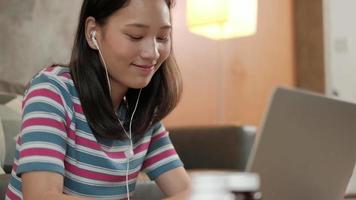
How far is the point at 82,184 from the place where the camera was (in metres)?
0.90

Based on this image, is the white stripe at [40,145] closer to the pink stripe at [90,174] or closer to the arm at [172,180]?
the pink stripe at [90,174]

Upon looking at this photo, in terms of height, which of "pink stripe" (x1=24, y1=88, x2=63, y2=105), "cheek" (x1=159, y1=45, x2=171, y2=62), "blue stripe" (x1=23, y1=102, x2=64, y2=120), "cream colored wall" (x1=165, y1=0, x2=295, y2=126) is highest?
"cheek" (x1=159, y1=45, x2=171, y2=62)

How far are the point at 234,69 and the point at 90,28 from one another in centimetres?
223

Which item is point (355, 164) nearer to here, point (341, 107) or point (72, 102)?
point (341, 107)

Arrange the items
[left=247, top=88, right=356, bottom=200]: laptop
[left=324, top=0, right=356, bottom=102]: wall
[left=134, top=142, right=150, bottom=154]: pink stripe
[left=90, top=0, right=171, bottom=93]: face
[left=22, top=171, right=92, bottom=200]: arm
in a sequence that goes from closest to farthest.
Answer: [left=247, top=88, right=356, bottom=200]: laptop, [left=22, top=171, right=92, bottom=200]: arm, [left=90, top=0, right=171, bottom=93]: face, [left=134, top=142, right=150, bottom=154]: pink stripe, [left=324, top=0, right=356, bottom=102]: wall

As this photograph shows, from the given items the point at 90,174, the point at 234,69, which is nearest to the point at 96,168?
the point at 90,174

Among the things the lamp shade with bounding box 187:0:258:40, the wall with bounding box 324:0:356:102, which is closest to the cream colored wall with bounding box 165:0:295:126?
the lamp shade with bounding box 187:0:258:40

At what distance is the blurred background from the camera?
9.29 ft

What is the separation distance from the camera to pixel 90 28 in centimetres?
92

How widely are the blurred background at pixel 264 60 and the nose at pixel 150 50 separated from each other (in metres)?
1.70

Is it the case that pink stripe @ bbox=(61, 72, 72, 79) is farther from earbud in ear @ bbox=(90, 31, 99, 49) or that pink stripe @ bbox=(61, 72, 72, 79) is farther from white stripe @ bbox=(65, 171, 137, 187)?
white stripe @ bbox=(65, 171, 137, 187)

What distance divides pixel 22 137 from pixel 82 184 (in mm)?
151

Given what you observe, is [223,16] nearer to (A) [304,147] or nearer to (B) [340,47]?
(B) [340,47]

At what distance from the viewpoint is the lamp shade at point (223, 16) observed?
8.11 feet
